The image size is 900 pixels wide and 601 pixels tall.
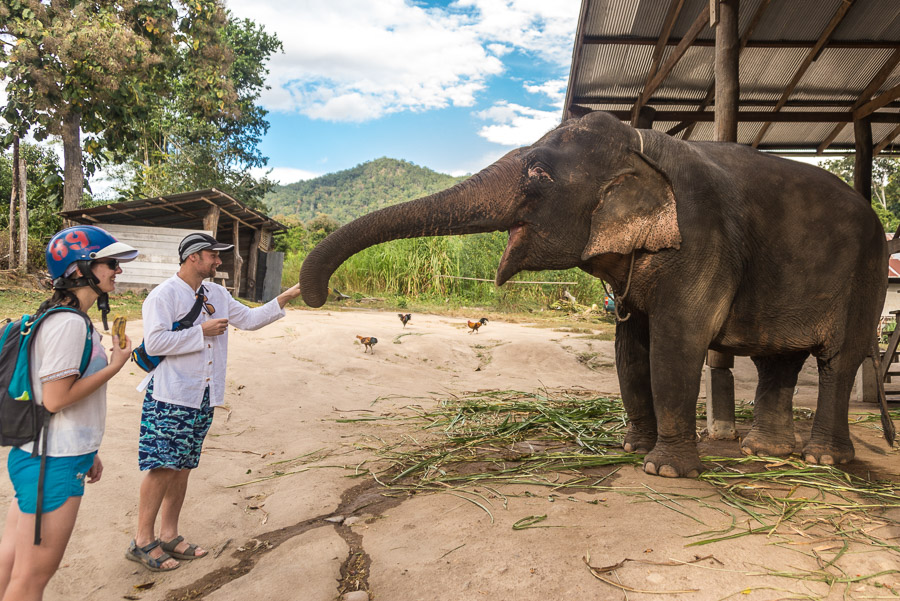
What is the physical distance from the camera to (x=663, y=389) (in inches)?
141

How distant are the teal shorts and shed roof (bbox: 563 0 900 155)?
5.87 m

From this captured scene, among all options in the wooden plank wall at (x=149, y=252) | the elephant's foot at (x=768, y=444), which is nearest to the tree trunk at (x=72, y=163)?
the wooden plank wall at (x=149, y=252)

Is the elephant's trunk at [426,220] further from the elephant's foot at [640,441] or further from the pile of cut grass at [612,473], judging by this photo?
the elephant's foot at [640,441]

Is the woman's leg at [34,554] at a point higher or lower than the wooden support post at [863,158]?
lower

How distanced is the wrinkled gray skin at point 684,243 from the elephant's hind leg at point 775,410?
75 millimetres

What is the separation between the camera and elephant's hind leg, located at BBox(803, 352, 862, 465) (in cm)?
390

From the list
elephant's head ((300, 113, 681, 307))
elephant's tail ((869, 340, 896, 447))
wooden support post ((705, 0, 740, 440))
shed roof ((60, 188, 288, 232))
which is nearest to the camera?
elephant's head ((300, 113, 681, 307))

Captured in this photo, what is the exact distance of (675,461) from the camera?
139 inches

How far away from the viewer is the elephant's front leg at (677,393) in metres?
3.52

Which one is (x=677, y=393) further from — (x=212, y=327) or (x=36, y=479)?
(x=36, y=479)

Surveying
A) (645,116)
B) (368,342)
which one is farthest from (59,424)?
(645,116)

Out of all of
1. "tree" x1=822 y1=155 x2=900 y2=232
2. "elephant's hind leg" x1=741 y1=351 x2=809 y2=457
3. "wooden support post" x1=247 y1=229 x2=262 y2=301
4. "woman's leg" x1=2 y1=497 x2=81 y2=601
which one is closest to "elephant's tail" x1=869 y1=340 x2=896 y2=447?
"elephant's hind leg" x1=741 y1=351 x2=809 y2=457

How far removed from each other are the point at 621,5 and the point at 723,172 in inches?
147

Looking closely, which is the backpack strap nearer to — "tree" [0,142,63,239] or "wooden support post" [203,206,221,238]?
"wooden support post" [203,206,221,238]
